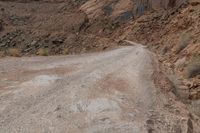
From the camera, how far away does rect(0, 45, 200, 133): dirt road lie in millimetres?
9500

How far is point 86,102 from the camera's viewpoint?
11.1 meters

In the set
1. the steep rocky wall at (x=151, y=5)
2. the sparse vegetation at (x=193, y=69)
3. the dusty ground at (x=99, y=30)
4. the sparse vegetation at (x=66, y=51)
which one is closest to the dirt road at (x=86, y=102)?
the sparse vegetation at (x=193, y=69)

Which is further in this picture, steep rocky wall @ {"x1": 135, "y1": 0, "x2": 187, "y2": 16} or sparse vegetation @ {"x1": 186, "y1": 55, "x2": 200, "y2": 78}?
steep rocky wall @ {"x1": 135, "y1": 0, "x2": 187, "y2": 16}

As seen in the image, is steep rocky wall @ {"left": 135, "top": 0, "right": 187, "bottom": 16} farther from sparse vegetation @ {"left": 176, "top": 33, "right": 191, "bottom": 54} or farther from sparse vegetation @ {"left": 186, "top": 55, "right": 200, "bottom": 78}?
sparse vegetation @ {"left": 186, "top": 55, "right": 200, "bottom": 78}

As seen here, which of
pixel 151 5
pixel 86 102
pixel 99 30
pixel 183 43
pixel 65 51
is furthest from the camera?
pixel 99 30

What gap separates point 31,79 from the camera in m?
13.7

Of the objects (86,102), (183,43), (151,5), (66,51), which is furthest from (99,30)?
(86,102)

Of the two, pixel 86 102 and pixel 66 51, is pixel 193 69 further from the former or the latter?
pixel 66 51

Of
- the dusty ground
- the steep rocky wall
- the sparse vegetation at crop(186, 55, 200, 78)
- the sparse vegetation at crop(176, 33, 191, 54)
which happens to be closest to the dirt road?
the sparse vegetation at crop(186, 55, 200, 78)

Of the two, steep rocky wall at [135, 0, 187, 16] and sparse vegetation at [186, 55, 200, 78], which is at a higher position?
sparse vegetation at [186, 55, 200, 78]

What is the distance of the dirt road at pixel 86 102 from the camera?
9.50 meters

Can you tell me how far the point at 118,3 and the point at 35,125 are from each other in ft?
93.5

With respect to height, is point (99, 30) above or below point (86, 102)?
below

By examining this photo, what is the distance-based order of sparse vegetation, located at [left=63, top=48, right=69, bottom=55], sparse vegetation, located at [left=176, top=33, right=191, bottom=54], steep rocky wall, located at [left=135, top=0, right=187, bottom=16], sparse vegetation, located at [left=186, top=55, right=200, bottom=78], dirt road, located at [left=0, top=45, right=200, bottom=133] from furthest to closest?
steep rocky wall, located at [left=135, top=0, right=187, bottom=16] < sparse vegetation, located at [left=63, top=48, right=69, bottom=55] < sparse vegetation, located at [left=176, top=33, right=191, bottom=54] < sparse vegetation, located at [left=186, top=55, right=200, bottom=78] < dirt road, located at [left=0, top=45, right=200, bottom=133]
